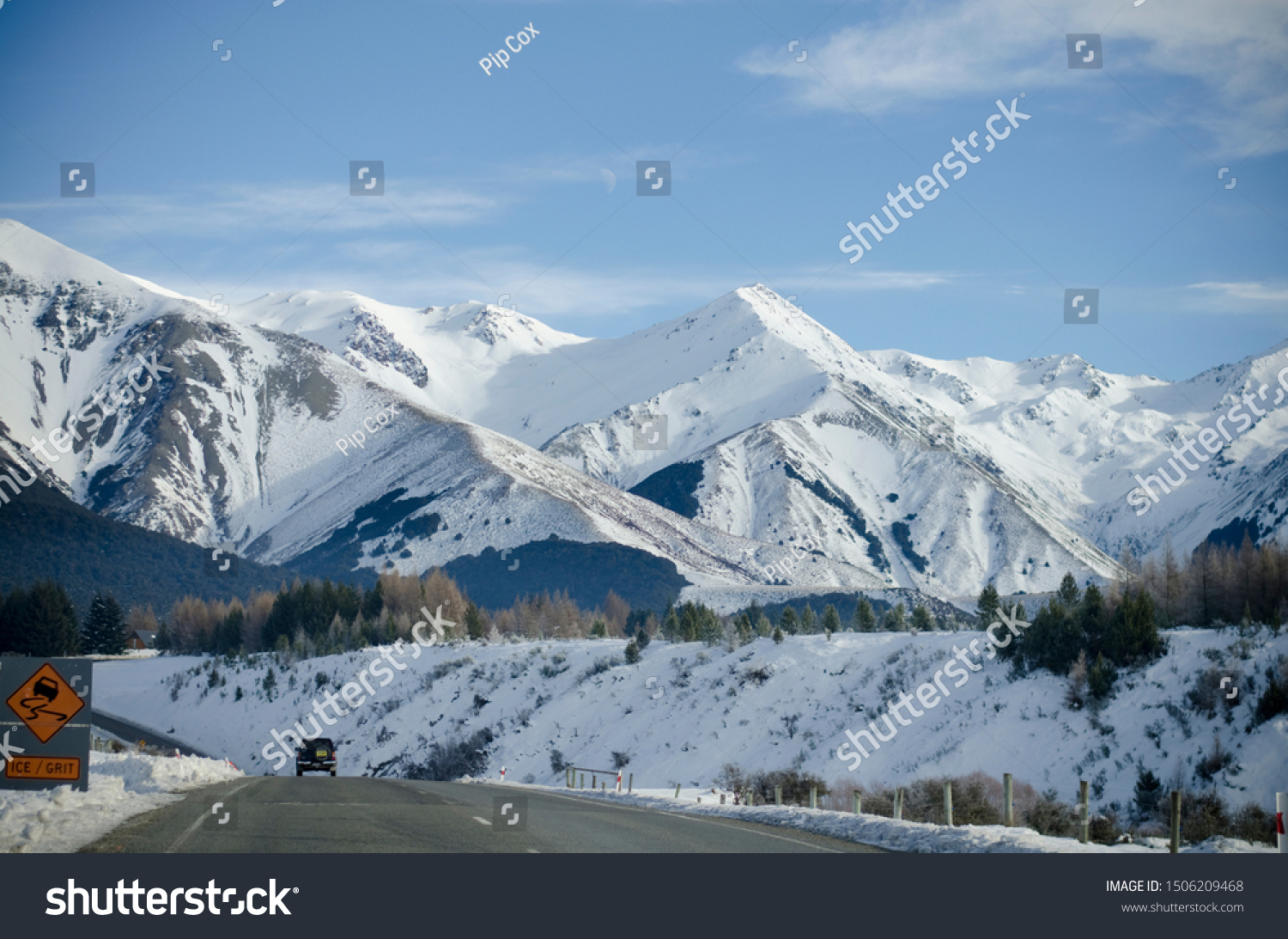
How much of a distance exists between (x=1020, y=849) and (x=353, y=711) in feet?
262

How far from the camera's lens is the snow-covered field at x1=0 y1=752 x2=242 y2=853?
16031mm

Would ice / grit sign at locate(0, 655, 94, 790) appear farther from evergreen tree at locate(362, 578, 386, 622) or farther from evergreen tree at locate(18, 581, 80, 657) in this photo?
evergreen tree at locate(362, 578, 386, 622)

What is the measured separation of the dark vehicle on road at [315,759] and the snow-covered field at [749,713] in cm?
1504

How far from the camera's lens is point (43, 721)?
18766mm

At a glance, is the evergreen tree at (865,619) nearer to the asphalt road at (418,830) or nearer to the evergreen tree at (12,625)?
the asphalt road at (418,830)

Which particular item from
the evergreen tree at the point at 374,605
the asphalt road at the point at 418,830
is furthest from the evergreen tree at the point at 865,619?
the asphalt road at the point at 418,830

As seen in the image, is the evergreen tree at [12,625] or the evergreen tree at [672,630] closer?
the evergreen tree at [672,630]

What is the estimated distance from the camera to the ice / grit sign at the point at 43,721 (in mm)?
18422

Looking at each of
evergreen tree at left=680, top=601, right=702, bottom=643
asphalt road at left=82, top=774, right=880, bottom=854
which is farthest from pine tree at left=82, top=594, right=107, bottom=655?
asphalt road at left=82, top=774, right=880, bottom=854

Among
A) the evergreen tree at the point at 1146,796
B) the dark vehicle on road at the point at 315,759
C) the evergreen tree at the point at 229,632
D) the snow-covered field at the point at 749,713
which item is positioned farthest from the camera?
the evergreen tree at the point at 229,632
